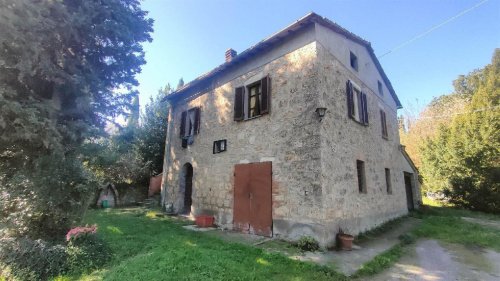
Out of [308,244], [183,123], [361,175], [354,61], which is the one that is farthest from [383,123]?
[183,123]

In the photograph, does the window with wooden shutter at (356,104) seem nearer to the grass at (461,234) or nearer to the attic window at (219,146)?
the grass at (461,234)

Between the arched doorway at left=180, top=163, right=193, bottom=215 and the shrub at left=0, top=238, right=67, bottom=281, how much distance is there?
23.2 ft

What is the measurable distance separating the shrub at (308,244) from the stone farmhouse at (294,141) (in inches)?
6.5

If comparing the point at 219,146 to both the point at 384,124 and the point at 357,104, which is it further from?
the point at 384,124

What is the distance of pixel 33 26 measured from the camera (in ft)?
20.2

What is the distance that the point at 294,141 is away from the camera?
7430 mm

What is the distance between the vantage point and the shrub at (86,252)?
4980mm

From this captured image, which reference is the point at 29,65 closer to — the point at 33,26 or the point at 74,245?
the point at 33,26

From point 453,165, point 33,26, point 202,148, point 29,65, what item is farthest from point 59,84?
point 453,165

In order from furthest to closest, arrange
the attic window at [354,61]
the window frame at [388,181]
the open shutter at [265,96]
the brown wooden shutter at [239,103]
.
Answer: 1. the window frame at [388,181]
2. the attic window at [354,61]
3. the brown wooden shutter at [239,103]
4. the open shutter at [265,96]

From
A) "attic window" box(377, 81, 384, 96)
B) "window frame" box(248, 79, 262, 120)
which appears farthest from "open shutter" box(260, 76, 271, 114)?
"attic window" box(377, 81, 384, 96)

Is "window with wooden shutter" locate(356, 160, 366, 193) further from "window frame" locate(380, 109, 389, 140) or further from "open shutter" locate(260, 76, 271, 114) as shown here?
"open shutter" locate(260, 76, 271, 114)

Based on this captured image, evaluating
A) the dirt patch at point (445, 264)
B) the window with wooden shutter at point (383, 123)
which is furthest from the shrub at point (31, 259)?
the window with wooden shutter at point (383, 123)

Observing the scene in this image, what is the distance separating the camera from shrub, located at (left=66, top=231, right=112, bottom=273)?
16.3 ft
